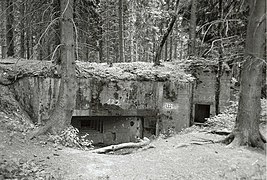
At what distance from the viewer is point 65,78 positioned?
25.1 feet

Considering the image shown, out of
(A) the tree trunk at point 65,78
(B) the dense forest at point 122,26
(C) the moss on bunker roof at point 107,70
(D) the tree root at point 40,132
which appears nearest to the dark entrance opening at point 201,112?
(C) the moss on bunker roof at point 107,70

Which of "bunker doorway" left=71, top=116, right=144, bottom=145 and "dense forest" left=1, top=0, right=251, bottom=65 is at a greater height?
"dense forest" left=1, top=0, right=251, bottom=65

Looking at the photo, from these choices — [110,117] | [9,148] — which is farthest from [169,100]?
[9,148]

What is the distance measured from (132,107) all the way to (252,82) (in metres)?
7.20

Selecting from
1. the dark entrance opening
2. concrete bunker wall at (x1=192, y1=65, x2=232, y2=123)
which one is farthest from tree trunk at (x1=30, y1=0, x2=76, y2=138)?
the dark entrance opening

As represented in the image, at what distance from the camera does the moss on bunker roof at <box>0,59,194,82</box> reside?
35.7 ft

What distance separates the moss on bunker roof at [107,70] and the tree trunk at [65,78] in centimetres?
376

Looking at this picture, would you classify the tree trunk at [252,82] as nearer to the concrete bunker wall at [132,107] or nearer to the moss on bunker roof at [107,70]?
the concrete bunker wall at [132,107]

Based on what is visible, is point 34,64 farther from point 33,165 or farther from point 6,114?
point 33,165

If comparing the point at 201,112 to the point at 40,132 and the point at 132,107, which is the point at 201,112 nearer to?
the point at 132,107

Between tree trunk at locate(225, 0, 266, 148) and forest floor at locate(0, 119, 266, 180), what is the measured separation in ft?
1.32

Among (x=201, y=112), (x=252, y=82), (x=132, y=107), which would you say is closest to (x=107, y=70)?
(x=132, y=107)

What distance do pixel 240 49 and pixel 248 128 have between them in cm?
518

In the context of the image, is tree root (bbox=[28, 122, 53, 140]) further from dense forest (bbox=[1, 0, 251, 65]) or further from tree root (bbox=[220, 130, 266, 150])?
tree root (bbox=[220, 130, 266, 150])
